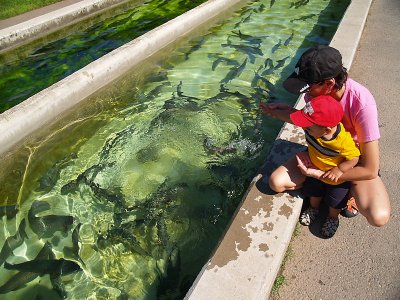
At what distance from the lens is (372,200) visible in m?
2.61

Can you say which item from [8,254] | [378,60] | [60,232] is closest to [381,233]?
[60,232]

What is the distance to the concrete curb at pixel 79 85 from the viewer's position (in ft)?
13.6

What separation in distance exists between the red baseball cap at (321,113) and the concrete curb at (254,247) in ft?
2.27

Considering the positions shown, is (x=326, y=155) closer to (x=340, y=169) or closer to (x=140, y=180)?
(x=340, y=169)

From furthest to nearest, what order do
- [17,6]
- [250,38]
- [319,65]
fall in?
[17,6] → [250,38] → [319,65]

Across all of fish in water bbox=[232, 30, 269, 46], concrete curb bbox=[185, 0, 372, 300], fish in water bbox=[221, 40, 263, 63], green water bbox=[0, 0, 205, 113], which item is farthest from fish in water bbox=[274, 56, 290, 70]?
concrete curb bbox=[185, 0, 372, 300]

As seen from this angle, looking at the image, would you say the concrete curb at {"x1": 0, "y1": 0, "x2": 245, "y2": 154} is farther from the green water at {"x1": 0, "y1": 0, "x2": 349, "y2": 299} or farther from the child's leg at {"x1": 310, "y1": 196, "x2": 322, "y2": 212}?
the child's leg at {"x1": 310, "y1": 196, "x2": 322, "y2": 212}

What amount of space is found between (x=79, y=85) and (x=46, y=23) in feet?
11.6

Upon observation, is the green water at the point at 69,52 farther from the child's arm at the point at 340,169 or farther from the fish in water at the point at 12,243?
the child's arm at the point at 340,169

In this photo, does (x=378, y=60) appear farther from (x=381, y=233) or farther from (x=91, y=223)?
(x=91, y=223)

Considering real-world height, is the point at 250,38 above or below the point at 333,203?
below

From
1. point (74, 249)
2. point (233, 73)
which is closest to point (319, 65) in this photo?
point (74, 249)

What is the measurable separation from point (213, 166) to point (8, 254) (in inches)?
82.0

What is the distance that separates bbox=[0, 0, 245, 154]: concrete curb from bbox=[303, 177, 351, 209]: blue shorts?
3.23 meters
